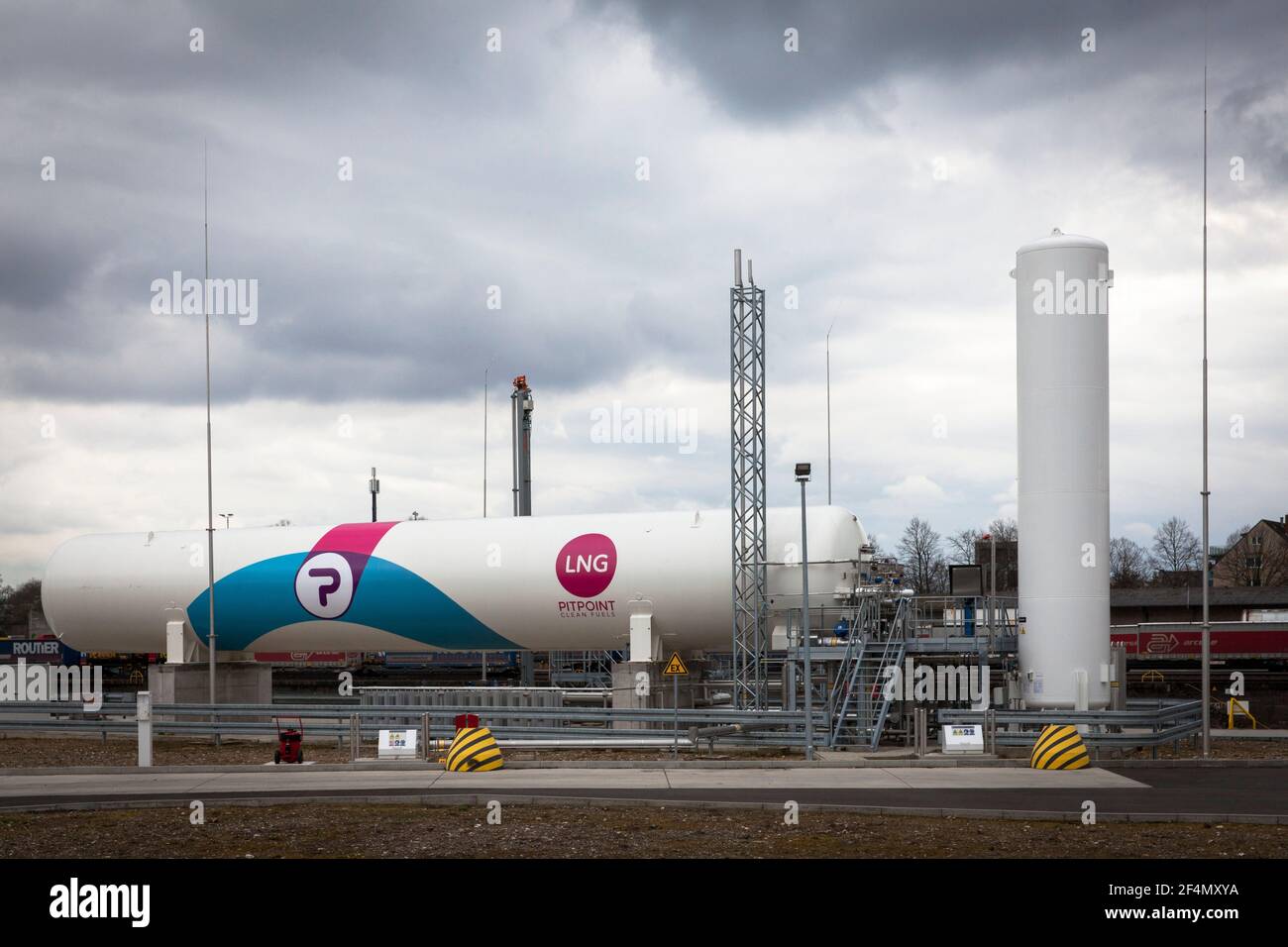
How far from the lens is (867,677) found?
92.3 feet

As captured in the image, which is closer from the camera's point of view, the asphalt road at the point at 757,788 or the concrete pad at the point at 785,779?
the asphalt road at the point at 757,788

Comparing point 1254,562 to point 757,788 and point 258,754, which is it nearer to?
point 258,754

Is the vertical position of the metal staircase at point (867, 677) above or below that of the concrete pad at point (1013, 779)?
above

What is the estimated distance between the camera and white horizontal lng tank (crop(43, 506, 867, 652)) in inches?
1220

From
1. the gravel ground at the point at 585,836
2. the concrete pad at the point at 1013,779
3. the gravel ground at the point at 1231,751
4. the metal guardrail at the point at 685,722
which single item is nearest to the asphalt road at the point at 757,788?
the concrete pad at the point at 1013,779

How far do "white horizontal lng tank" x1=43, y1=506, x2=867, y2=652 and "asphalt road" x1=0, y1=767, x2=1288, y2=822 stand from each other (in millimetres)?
8621

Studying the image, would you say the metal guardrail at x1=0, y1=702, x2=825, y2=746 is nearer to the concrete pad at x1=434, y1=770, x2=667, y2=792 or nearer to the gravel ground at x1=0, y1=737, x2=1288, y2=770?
the gravel ground at x1=0, y1=737, x2=1288, y2=770

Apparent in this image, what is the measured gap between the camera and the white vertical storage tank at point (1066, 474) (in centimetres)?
2597

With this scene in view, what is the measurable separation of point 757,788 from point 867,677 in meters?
9.19

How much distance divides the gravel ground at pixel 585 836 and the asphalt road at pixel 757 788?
3.39ft

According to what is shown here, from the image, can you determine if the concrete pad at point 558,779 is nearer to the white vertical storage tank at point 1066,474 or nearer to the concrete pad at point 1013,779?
the concrete pad at point 1013,779

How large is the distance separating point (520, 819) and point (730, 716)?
983 centimetres

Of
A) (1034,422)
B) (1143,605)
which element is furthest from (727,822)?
(1143,605)
